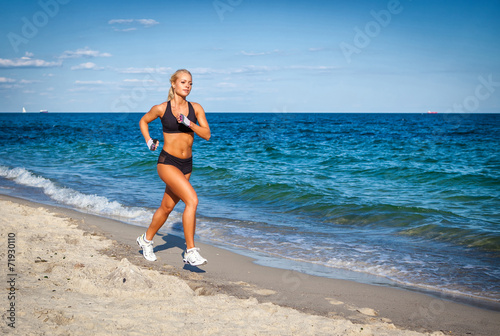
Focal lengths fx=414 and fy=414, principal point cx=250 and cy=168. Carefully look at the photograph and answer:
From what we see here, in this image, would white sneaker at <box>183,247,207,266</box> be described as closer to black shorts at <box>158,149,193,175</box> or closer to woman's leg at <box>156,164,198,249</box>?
woman's leg at <box>156,164,198,249</box>

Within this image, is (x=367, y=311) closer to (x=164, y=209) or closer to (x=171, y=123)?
A: (x=164, y=209)

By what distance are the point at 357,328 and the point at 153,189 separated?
9.51 m

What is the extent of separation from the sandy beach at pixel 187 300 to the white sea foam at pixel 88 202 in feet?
9.27

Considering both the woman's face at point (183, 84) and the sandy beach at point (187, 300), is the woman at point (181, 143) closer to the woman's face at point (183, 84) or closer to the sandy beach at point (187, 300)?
the woman's face at point (183, 84)

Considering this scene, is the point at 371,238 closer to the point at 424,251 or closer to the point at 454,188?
the point at 424,251

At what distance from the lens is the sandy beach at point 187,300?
130 inches

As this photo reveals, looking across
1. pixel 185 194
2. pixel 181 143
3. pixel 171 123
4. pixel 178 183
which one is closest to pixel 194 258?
pixel 185 194

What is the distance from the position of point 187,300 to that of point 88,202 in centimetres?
673

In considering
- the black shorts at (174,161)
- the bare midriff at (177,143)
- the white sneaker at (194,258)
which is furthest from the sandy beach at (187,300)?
the bare midriff at (177,143)

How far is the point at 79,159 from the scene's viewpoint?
19984 mm

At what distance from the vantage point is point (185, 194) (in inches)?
190

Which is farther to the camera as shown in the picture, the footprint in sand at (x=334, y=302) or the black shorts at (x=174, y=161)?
the black shorts at (x=174, y=161)

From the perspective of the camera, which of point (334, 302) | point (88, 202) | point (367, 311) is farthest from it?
point (88, 202)

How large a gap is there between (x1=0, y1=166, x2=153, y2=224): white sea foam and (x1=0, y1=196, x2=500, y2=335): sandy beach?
283 cm
